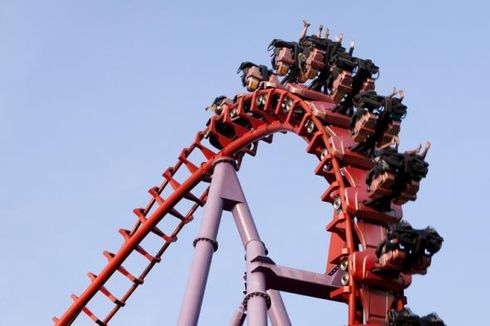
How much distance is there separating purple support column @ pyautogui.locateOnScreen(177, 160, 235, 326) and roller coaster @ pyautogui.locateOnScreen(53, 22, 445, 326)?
0.02 m

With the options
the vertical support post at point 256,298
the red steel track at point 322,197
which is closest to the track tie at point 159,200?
the red steel track at point 322,197

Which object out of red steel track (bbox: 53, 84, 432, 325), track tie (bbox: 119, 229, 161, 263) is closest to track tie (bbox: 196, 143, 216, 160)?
red steel track (bbox: 53, 84, 432, 325)

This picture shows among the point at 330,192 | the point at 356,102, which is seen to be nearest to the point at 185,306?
the point at 330,192

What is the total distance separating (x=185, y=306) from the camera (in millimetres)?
13672

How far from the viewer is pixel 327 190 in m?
14.0

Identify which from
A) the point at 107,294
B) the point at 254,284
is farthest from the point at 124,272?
the point at 254,284

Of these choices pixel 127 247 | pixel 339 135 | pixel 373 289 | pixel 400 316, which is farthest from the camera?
pixel 127 247

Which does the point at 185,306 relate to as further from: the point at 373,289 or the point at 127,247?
the point at 127,247

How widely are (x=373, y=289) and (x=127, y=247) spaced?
6.23m

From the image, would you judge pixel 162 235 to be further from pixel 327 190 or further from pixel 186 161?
pixel 327 190

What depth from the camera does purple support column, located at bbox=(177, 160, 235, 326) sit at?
1364 cm

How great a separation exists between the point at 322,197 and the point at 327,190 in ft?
0.36

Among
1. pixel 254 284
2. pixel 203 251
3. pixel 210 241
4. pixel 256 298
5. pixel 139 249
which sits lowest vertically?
pixel 256 298

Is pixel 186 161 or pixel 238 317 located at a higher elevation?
pixel 186 161
